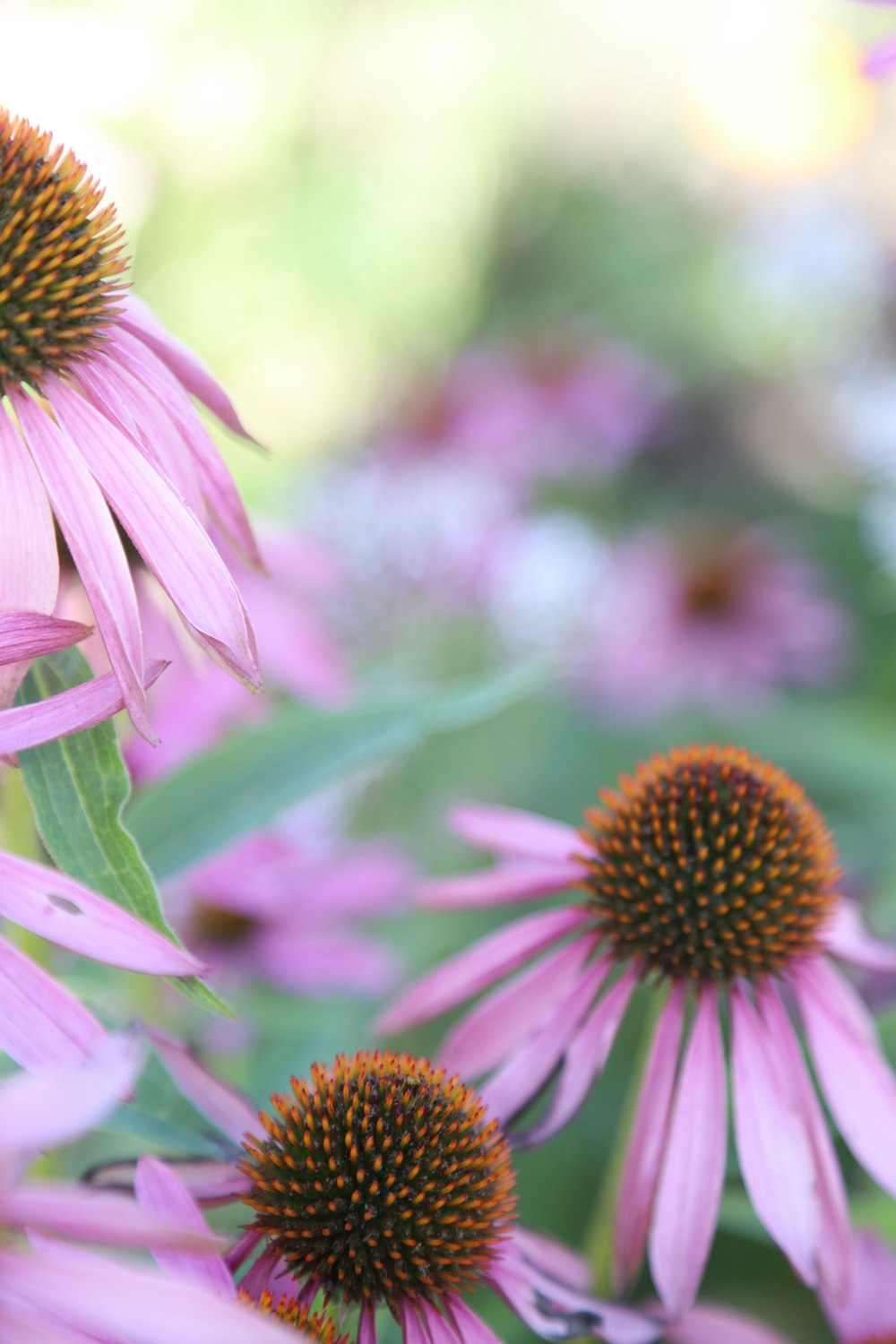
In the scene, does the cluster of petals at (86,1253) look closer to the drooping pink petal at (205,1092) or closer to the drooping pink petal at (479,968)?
the drooping pink petal at (205,1092)

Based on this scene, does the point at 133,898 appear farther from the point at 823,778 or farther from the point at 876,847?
the point at 823,778

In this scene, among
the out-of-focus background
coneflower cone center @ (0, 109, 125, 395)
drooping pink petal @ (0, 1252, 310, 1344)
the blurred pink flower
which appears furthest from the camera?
the out-of-focus background

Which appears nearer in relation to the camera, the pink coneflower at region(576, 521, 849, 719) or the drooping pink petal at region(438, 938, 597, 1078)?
the drooping pink petal at region(438, 938, 597, 1078)

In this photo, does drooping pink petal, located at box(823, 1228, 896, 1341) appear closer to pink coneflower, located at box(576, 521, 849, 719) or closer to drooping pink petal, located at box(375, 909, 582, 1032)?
drooping pink petal, located at box(375, 909, 582, 1032)

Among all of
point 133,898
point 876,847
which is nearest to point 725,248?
point 876,847

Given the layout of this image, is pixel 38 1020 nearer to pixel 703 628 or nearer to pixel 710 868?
pixel 710 868

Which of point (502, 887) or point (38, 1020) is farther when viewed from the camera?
point (502, 887)

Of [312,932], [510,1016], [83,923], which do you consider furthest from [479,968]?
[312,932]

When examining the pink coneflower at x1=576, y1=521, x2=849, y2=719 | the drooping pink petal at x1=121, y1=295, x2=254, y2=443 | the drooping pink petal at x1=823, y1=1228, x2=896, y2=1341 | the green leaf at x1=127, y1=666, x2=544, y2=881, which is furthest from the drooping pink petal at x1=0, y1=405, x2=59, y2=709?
the pink coneflower at x1=576, y1=521, x2=849, y2=719
